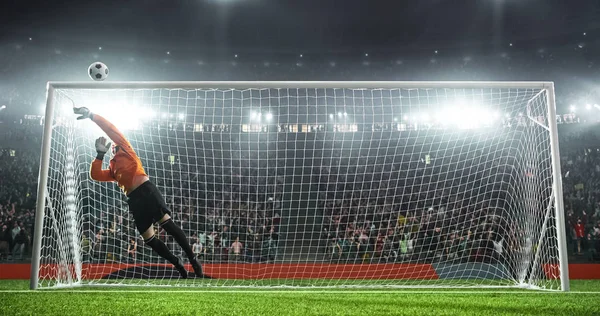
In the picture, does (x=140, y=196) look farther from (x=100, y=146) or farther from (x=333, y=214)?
(x=333, y=214)

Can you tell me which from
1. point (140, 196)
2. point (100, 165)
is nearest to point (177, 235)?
point (140, 196)

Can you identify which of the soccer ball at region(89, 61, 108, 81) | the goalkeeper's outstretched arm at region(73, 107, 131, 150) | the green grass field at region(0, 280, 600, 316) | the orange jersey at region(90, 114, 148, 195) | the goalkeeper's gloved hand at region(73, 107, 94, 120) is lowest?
the green grass field at region(0, 280, 600, 316)

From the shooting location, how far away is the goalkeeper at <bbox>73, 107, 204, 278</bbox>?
636 cm

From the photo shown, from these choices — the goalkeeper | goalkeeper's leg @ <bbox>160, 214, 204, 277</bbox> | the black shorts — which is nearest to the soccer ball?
the goalkeeper

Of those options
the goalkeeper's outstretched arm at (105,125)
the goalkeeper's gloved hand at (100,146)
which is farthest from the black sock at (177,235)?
the goalkeeper's gloved hand at (100,146)

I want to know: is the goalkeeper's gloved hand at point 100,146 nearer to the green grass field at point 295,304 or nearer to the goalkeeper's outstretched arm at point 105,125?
the goalkeeper's outstretched arm at point 105,125

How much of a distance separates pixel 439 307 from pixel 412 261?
729 cm

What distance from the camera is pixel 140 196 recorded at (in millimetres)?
6410

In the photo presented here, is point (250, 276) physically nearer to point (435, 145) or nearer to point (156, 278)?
point (156, 278)

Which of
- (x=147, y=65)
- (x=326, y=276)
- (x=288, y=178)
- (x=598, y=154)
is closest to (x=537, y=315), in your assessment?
(x=326, y=276)

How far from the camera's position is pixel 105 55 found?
24766 mm

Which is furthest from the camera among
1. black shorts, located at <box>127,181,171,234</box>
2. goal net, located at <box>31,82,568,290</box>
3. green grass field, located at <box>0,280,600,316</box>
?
Answer: goal net, located at <box>31,82,568,290</box>

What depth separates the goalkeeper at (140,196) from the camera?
636 centimetres

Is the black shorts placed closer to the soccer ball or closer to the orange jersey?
the orange jersey
